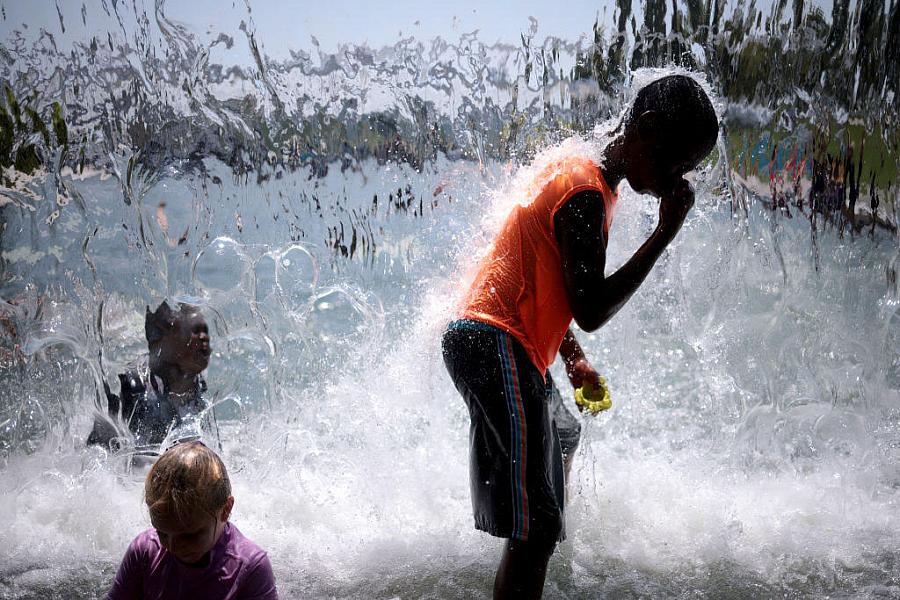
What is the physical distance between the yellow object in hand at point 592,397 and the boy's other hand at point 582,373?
0.04 feet

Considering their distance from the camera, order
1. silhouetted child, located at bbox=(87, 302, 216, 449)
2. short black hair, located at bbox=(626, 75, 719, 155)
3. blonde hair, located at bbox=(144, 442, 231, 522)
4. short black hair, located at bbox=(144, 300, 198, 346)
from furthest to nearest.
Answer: short black hair, located at bbox=(144, 300, 198, 346) < silhouetted child, located at bbox=(87, 302, 216, 449) < short black hair, located at bbox=(626, 75, 719, 155) < blonde hair, located at bbox=(144, 442, 231, 522)

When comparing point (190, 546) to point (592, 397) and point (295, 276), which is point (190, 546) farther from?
point (295, 276)

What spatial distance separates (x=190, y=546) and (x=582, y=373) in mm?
1197

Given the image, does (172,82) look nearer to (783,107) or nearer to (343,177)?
(343,177)

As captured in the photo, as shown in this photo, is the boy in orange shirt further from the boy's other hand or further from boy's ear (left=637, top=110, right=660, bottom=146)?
the boy's other hand

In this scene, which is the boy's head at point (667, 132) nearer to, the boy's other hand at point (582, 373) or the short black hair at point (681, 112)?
the short black hair at point (681, 112)

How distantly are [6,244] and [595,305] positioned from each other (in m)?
3.28

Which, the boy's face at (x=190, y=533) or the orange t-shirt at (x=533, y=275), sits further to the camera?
the orange t-shirt at (x=533, y=275)

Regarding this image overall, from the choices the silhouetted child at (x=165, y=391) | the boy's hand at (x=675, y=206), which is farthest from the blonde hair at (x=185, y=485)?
the silhouetted child at (x=165, y=391)

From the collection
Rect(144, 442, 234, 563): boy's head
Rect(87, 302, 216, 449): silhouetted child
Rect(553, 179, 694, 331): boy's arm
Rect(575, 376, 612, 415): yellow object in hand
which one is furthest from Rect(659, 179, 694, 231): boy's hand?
Rect(87, 302, 216, 449): silhouetted child

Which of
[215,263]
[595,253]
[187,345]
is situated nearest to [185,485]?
[595,253]

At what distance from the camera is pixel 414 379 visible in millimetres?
3111

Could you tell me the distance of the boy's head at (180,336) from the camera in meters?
3.67

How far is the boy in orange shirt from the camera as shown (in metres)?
1.89
